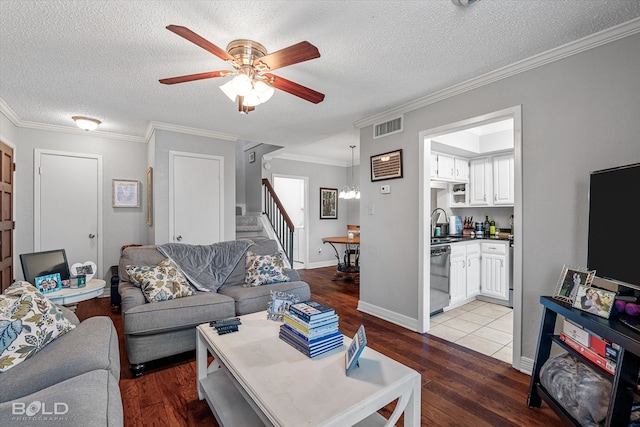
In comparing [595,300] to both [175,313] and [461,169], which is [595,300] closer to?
[175,313]

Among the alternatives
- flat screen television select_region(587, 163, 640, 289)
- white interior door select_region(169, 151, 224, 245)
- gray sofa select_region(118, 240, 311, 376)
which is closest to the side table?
gray sofa select_region(118, 240, 311, 376)

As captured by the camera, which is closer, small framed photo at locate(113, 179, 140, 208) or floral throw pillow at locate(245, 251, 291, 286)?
floral throw pillow at locate(245, 251, 291, 286)

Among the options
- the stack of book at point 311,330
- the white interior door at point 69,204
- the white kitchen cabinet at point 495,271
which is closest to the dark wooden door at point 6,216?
the white interior door at point 69,204

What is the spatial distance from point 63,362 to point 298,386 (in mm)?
1129

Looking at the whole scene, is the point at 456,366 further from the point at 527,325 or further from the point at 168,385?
the point at 168,385

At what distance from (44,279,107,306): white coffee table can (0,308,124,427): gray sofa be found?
2.36ft

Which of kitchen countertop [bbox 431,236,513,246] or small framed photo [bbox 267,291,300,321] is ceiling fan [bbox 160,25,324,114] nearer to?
small framed photo [bbox 267,291,300,321]

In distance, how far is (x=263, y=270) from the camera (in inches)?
123

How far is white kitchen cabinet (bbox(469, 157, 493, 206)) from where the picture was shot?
429 cm

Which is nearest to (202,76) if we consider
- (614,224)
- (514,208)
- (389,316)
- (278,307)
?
(278,307)

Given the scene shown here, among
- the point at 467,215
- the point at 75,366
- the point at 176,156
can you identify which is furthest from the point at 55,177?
the point at 467,215

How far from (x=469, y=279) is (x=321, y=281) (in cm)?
249

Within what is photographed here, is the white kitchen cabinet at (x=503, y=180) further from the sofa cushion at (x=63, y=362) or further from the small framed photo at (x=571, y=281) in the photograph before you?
the sofa cushion at (x=63, y=362)

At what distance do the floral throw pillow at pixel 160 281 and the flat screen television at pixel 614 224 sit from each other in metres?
3.06
